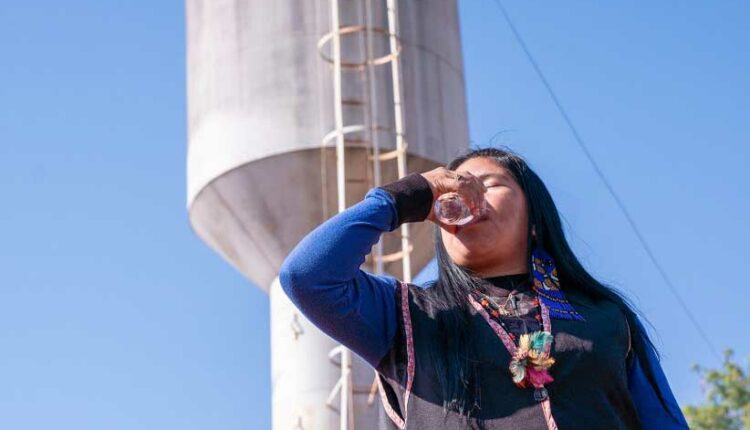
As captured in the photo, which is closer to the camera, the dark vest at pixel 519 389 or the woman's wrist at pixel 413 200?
the dark vest at pixel 519 389

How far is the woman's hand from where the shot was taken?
2871mm

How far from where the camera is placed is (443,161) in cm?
923

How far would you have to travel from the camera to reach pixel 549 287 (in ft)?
9.64

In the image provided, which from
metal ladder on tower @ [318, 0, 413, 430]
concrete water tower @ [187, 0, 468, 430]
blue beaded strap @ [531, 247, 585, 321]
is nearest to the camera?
blue beaded strap @ [531, 247, 585, 321]

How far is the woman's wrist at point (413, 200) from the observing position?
287 centimetres

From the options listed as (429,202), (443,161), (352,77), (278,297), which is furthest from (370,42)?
(429,202)

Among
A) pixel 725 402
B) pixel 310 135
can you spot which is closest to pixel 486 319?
pixel 310 135

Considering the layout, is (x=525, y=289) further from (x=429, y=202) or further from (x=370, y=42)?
(x=370, y=42)

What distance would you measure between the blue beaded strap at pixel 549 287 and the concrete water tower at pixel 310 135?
558 centimetres

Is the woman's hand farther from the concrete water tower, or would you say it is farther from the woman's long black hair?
the concrete water tower

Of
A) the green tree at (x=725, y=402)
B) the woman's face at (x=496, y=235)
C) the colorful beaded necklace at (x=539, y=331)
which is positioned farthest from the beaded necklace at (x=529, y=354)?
the green tree at (x=725, y=402)

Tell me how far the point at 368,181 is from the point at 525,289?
5974 mm

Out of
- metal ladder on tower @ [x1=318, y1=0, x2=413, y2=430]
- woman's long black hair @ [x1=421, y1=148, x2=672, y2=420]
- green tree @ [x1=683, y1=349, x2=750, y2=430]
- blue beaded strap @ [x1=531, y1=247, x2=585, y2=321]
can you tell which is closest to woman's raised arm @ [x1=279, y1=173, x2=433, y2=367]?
woman's long black hair @ [x1=421, y1=148, x2=672, y2=420]

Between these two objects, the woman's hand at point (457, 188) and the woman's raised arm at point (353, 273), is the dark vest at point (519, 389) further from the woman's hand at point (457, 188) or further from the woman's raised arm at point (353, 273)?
the woman's hand at point (457, 188)
